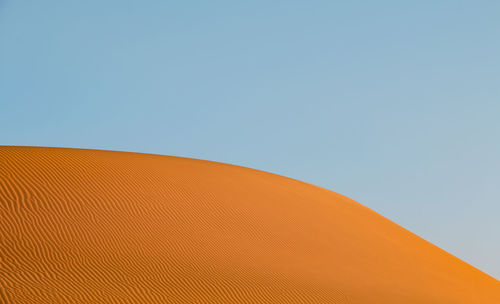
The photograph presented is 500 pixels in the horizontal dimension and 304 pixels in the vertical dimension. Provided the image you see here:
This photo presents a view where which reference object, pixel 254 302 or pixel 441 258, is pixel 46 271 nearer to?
pixel 254 302

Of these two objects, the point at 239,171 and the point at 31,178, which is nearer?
the point at 31,178

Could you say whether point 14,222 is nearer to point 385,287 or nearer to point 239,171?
point 385,287

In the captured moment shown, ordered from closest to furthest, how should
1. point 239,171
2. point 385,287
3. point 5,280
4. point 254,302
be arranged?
1. point 5,280
2. point 254,302
3. point 385,287
4. point 239,171

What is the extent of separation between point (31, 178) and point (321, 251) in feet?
30.2

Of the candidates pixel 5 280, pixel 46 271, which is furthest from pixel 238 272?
pixel 5 280

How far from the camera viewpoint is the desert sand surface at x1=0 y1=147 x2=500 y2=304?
428 inches

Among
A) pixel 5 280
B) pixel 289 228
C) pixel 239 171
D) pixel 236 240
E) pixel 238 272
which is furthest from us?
pixel 239 171

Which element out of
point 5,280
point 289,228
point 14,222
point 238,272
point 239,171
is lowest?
point 5,280

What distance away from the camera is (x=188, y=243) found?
14.3 m

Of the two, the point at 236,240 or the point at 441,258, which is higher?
the point at 441,258

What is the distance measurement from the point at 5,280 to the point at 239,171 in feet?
48.3

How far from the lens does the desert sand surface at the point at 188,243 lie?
35.7ft

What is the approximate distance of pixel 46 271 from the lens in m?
10.8

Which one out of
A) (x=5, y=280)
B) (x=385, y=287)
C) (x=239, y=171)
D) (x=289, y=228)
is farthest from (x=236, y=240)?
(x=239, y=171)
